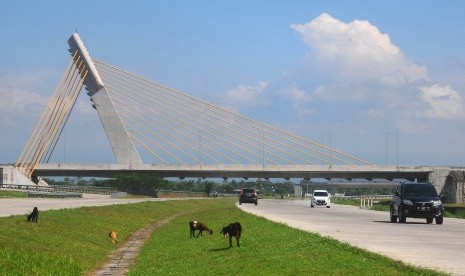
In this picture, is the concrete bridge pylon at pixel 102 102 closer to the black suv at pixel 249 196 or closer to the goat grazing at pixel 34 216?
the black suv at pixel 249 196

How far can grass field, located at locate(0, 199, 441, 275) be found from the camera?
18172 millimetres

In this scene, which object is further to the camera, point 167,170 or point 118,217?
point 167,170

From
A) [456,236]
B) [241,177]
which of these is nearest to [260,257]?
[456,236]

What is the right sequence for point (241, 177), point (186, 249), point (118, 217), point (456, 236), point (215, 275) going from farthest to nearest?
point (241, 177) < point (118, 217) < point (456, 236) < point (186, 249) < point (215, 275)

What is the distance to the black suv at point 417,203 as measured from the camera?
4216 cm

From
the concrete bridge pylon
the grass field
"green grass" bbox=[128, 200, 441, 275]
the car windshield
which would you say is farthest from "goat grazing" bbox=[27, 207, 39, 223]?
the concrete bridge pylon

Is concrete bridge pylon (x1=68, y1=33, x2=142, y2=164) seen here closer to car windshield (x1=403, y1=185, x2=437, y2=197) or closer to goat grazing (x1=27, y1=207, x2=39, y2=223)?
car windshield (x1=403, y1=185, x2=437, y2=197)

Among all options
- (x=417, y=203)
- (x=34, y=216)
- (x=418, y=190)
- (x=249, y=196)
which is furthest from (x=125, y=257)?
(x=249, y=196)

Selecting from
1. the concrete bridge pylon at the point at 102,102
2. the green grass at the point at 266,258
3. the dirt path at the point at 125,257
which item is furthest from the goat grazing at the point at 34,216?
the concrete bridge pylon at the point at 102,102

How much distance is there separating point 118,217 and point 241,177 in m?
104

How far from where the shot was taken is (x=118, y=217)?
4884cm

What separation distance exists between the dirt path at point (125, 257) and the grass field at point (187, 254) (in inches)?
13.9

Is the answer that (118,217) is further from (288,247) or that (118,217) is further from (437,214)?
(288,247)

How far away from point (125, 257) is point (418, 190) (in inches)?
756
